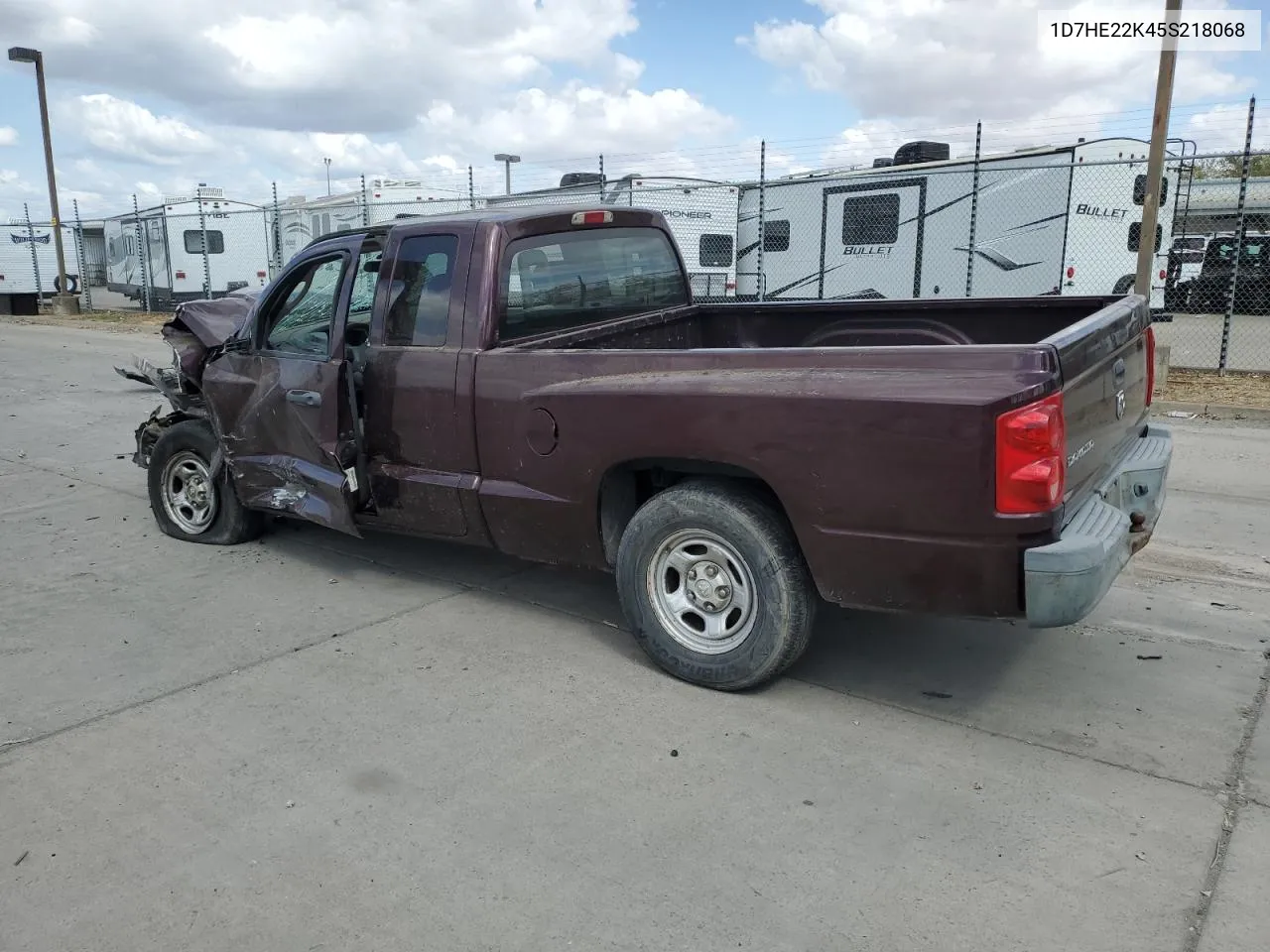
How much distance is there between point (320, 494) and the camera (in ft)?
17.2

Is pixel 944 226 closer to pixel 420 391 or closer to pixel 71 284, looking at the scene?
pixel 420 391

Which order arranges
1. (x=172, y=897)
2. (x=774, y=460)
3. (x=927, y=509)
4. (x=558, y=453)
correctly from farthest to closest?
(x=558, y=453) < (x=774, y=460) < (x=927, y=509) < (x=172, y=897)

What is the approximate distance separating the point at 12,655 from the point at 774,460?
352 cm

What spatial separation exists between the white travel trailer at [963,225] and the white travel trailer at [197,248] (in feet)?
49.7

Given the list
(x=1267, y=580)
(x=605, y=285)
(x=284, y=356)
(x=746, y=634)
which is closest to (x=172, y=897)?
(x=746, y=634)

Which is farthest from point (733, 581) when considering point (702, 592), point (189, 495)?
point (189, 495)

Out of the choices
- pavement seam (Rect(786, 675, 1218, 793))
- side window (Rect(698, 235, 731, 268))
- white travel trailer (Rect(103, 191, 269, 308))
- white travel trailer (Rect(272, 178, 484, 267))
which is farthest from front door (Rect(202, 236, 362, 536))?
white travel trailer (Rect(103, 191, 269, 308))

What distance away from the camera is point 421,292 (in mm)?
4844

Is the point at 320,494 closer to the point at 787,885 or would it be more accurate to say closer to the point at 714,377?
the point at 714,377

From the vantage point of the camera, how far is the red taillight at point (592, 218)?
16.8 ft

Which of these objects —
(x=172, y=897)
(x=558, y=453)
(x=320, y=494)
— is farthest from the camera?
(x=320, y=494)

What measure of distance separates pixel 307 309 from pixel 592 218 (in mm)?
1570

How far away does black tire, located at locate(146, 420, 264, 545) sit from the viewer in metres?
6.14

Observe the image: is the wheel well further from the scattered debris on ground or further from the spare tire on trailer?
the spare tire on trailer
